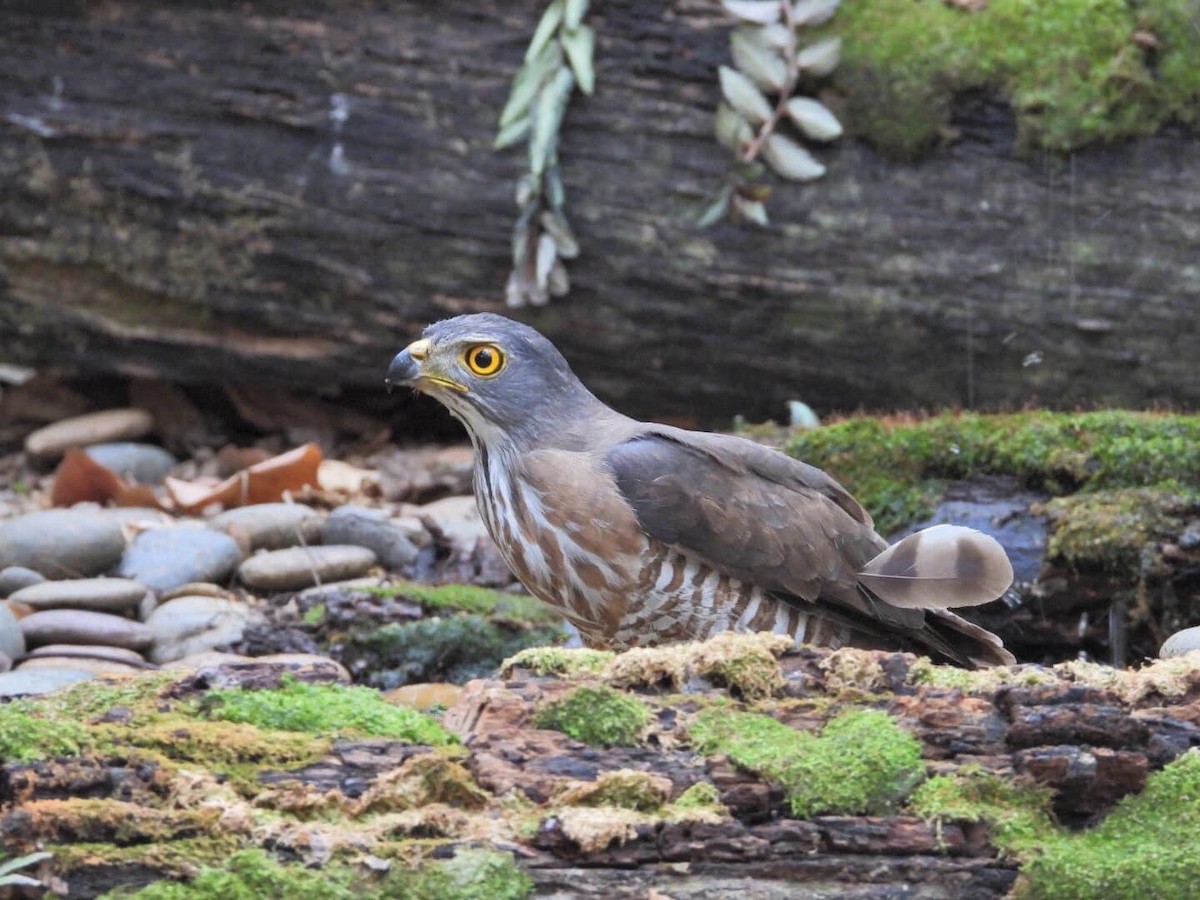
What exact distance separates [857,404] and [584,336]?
5.29ft

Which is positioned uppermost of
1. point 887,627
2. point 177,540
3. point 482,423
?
point 482,423

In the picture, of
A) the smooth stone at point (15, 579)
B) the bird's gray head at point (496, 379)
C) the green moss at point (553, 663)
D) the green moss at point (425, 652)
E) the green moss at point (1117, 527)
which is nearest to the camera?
the green moss at point (553, 663)

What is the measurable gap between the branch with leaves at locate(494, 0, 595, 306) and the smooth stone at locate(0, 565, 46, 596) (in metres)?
2.98

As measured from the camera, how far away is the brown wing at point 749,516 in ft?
16.8

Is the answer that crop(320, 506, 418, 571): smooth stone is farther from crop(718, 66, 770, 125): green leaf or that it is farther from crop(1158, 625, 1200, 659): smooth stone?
crop(1158, 625, 1200, 659): smooth stone

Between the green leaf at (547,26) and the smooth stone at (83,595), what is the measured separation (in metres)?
3.63

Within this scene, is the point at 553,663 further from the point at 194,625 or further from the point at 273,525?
the point at 273,525

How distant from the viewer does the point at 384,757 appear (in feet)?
11.3

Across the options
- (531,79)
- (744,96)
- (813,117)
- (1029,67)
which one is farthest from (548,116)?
(1029,67)

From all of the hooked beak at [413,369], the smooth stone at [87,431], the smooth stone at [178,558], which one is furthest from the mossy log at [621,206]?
the hooked beak at [413,369]

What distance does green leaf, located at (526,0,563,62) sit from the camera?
8.61 meters

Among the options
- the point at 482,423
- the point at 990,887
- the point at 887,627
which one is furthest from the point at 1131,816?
the point at 482,423

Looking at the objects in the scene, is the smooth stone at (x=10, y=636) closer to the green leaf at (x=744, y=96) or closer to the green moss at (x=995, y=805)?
the green moss at (x=995, y=805)

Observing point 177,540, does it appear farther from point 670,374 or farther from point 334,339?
point 670,374
